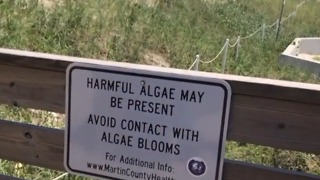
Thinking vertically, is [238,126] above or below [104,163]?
above

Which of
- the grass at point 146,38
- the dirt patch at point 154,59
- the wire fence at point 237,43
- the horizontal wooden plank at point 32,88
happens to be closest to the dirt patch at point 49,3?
the grass at point 146,38

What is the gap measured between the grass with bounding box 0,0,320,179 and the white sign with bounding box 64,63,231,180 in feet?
4.99

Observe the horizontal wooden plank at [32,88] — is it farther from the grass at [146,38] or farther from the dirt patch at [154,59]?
the dirt patch at [154,59]

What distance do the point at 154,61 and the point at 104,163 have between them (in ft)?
25.7

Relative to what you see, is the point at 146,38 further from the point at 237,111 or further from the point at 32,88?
the point at 237,111

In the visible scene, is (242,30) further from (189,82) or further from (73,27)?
(189,82)

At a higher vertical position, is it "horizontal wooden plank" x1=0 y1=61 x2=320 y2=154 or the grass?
"horizontal wooden plank" x1=0 y1=61 x2=320 y2=154

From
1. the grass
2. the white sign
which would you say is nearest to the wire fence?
the grass

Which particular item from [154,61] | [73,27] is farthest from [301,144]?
[154,61]

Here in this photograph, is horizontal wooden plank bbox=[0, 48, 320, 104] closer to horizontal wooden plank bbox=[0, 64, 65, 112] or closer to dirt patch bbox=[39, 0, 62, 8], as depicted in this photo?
horizontal wooden plank bbox=[0, 64, 65, 112]

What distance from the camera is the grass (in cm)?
450

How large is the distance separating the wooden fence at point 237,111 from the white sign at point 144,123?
0.26ft

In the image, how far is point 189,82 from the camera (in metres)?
1.87

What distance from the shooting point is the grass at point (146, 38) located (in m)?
4.50
